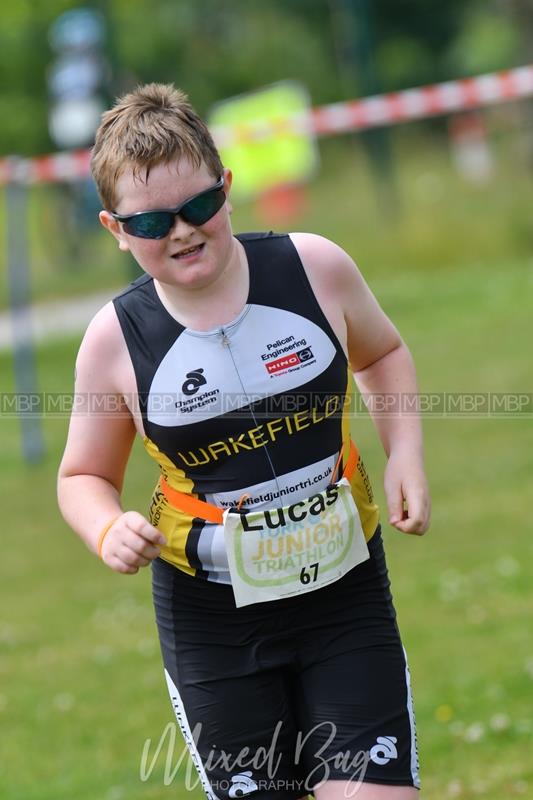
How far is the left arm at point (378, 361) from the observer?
10.4ft

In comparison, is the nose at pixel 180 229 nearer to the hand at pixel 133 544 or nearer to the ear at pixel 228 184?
the ear at pixel 228 184

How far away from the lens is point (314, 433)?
3133 millimetres

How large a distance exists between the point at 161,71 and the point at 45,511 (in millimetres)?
19398

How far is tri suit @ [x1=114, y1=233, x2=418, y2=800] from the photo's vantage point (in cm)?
306

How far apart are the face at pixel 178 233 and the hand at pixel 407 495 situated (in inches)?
25.7

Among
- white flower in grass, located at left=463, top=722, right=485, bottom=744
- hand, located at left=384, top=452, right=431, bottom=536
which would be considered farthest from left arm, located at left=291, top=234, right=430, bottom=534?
white flower in grass, located at left=463, top=722, right=485, bottom=744

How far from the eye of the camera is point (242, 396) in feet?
10.0

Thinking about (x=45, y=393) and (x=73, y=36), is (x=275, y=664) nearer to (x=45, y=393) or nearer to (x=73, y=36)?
(x=45, y=393)

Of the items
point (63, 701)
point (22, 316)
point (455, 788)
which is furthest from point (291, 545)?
point (22, 316)

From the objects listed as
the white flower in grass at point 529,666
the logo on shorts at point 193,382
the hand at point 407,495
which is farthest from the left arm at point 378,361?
the white flower in grass at point 529,666

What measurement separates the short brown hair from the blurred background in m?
2.55

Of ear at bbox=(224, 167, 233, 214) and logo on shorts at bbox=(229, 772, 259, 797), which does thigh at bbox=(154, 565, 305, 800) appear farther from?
ear at bbox=(224, 167, 233, 214)

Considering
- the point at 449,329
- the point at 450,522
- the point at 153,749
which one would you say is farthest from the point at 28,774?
the point at 449,329

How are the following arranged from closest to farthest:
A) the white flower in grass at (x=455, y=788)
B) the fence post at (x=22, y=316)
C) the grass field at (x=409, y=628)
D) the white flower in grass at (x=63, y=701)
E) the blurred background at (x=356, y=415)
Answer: the white flower in grass at (x=455, y=788) < the grass field at (x=409, y=628) < the blurred background at (x=356, y=415) < the white flower in grass at (x=63, y=701) < the fence post at (x=22, y=316)
